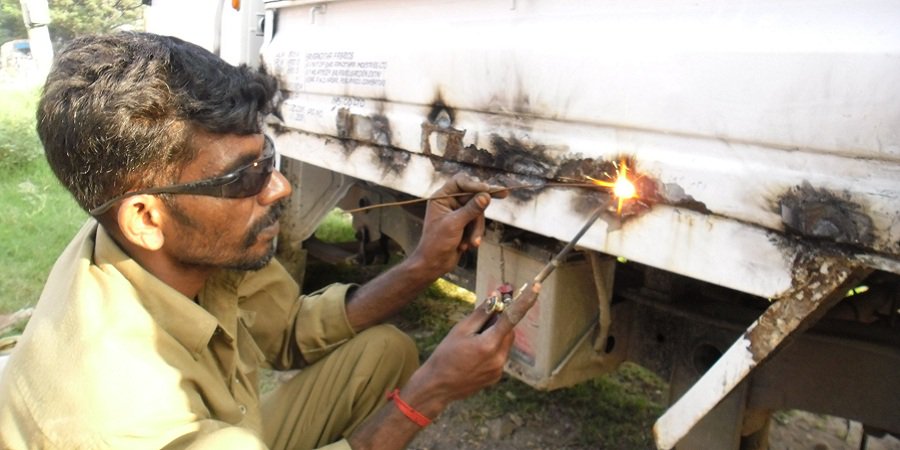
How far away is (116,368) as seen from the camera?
1.39 meters

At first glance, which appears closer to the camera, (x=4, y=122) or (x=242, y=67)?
(x=242, y=67)

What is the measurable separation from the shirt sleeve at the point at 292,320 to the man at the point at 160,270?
28 centimetres

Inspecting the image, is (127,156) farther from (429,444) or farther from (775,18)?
(429,444)

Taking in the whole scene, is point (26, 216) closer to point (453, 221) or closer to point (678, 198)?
point (453, 221)

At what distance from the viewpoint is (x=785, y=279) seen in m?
1.34

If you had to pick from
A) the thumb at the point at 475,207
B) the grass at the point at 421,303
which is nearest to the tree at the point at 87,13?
the grass at the point at 421,303

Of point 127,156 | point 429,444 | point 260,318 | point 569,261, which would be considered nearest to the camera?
point 127,156

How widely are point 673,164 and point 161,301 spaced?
3.76 ft

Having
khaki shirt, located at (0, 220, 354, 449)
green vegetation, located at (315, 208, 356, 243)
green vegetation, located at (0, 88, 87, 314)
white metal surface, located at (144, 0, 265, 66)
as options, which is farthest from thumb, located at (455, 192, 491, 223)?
green vegetation, located at (315, 208, 356, 243)

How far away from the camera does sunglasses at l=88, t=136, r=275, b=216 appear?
1.50 metres

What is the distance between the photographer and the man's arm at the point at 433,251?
1.84m

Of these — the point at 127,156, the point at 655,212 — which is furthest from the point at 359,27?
the point at 655,212

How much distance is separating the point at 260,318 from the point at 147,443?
790mm

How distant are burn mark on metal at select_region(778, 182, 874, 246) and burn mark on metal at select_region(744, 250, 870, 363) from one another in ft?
0.13
